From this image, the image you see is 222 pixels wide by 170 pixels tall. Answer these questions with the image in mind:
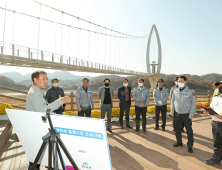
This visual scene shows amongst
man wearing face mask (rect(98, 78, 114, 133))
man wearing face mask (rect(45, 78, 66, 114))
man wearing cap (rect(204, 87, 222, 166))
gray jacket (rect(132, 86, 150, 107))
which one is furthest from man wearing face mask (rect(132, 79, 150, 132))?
man wearing face mask (rect(45, 78, 66, 114))

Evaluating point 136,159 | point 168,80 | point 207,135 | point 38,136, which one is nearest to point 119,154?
point 136,159

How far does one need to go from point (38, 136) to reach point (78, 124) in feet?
1.06

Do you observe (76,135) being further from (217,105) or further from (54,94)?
(54,94)

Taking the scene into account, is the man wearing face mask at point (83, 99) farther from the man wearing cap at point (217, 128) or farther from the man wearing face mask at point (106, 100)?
the man wearing cap at point (217, 128)

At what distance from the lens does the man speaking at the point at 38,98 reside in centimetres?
129

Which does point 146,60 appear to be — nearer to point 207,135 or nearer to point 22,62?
point 22,62

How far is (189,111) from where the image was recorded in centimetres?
323

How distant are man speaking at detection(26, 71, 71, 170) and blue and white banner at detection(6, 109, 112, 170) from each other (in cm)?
36

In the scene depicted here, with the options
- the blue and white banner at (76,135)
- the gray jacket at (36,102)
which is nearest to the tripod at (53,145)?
the blue and white banner at (76,135)

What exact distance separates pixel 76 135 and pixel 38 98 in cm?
91

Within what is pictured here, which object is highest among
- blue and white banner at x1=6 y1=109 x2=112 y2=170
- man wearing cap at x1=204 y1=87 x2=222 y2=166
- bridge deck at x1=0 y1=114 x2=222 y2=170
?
blue and white banner at x1=6 y1=109 x2=112 y2=170

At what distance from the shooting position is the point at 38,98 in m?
1.51

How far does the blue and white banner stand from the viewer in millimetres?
749

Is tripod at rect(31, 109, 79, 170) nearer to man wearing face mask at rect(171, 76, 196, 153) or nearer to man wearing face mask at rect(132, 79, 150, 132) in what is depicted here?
man wearing face mask at rect(171, 76, 196, 153)
